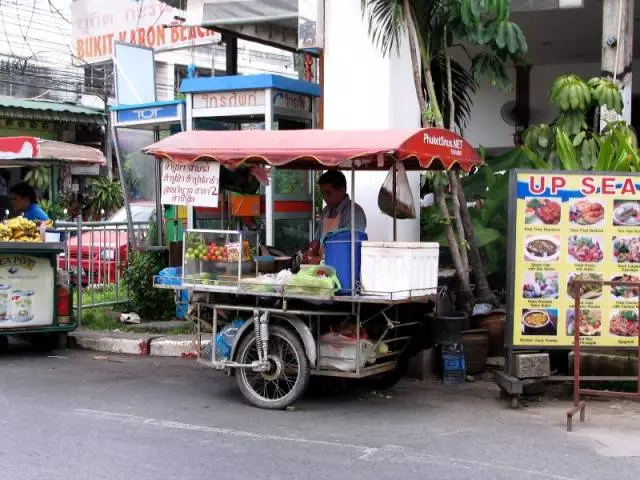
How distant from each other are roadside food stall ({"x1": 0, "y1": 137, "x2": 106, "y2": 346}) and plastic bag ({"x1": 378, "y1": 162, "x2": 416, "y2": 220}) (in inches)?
152

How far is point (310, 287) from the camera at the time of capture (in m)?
6.39

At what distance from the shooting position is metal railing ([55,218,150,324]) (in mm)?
10273

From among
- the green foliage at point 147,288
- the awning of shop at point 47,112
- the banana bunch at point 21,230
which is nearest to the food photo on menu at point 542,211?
the green foliage at point 147,288

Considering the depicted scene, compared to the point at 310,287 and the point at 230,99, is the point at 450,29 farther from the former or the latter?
the point at 310,287

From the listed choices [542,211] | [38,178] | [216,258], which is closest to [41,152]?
[216,258]

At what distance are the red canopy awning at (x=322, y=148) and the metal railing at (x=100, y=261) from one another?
12.9ft

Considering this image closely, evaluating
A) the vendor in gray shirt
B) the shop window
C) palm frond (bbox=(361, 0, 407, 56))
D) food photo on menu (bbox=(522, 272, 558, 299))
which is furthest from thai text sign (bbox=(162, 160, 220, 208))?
the shop window

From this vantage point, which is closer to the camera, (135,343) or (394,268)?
(394,268)

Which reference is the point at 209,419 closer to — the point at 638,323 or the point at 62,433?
the point at 62,433

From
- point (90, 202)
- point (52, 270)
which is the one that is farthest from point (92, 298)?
point (90, 202)

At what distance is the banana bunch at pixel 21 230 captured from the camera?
8859mm

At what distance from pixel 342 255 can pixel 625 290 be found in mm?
2376

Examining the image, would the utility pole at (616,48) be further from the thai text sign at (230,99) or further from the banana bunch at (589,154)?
the thai text sign at (230,99)

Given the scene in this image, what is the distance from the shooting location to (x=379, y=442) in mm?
5762
